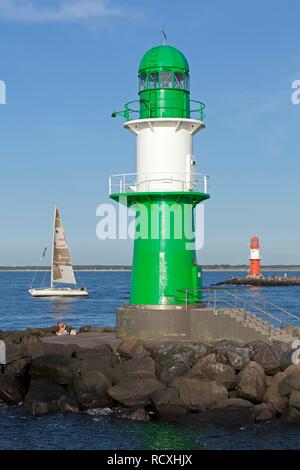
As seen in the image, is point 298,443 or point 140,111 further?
point 140,111

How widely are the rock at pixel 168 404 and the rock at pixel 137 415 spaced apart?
28cm

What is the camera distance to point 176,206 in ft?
71.2

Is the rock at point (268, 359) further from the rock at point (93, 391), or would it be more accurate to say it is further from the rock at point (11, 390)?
the rock at point (11, 390)

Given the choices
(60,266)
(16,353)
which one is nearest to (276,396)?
(16,353)

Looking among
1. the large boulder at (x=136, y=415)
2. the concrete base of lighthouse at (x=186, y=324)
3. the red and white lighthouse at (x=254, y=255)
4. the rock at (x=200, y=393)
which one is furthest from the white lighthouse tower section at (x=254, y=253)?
the large boulder at (x=136, y=415)

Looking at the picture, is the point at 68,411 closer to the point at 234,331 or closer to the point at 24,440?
the point at 24,440

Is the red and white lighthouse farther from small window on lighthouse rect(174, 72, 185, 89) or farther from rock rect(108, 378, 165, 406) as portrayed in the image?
rock rect(108, 378, 165, 406)

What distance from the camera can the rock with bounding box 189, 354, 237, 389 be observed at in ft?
58.2

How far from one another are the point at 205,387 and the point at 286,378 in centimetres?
189

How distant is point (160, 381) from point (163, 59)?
31.1 feet

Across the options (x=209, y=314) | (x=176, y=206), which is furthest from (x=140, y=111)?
(x=209, y=314)

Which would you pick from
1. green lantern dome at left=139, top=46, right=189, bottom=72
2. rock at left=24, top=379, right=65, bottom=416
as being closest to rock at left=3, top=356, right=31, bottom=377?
rock at left=24, top=379, right=65, bottom=416

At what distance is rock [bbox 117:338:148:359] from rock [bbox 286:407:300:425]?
170 inches

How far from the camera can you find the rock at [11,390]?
62.7ft
